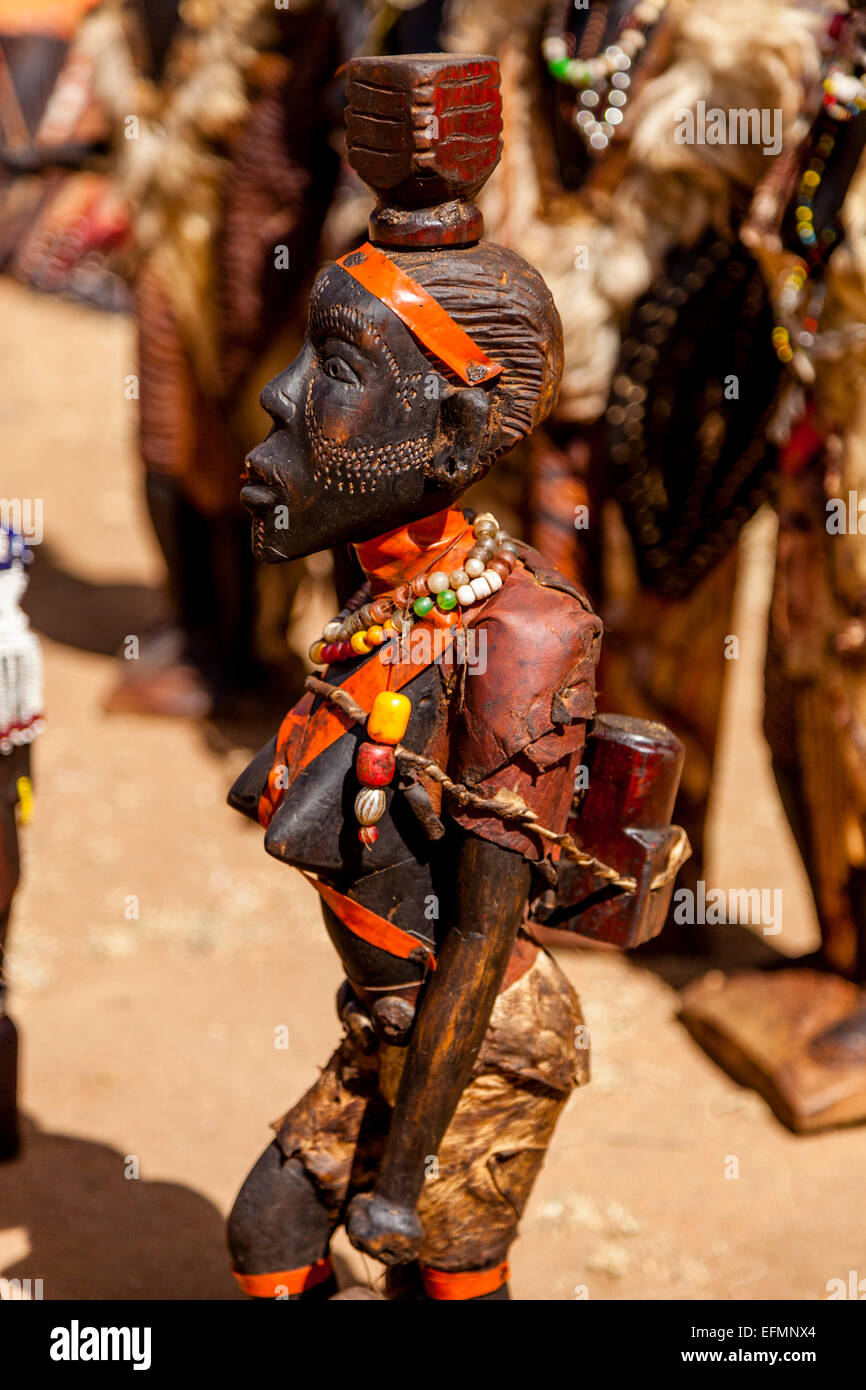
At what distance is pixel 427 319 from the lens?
1844 mm

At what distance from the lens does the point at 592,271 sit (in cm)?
374

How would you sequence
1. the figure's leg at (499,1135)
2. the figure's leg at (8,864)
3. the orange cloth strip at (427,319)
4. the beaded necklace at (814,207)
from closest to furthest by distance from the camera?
the orange cloth strip at (427,319), the figure's leg at (499,1135), the figure's leg at (8,864), the beaded necklace at (814,207)

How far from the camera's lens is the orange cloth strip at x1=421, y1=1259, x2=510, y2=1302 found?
2.19 meters

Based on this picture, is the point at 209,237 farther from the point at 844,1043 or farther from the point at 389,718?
the point at 389,718

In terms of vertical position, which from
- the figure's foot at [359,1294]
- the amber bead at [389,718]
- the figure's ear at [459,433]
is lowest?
the figure's foot at [359,1294]

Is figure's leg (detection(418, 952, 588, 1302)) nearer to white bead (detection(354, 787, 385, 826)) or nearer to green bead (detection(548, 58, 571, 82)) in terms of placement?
white bead (detection(354, 787, 385, 826))

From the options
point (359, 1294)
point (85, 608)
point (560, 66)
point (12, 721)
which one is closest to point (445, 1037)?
point (359, 1294)

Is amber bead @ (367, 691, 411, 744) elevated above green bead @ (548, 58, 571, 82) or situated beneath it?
situated beneath

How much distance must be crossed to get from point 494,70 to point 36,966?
290 centimetres

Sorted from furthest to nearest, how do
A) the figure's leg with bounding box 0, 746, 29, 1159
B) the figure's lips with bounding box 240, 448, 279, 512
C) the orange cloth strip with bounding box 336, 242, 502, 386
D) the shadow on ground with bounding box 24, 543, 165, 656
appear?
the shadow on ground with bounding box 24, 543, 165, 656, the figure's leg with bounding box 0, 746, 29, 1159, the figure's lips with bounding box 240, 448, 279, 512, the orange cloth strip with bounding box 336, 242, 502, 386

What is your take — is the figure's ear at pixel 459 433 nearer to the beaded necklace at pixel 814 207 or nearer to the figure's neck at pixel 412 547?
the figure's neck at pixel 412 547

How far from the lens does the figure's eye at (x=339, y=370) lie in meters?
1.88

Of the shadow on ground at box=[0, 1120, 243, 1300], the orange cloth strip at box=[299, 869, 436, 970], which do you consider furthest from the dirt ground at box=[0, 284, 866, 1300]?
the orange cloth strip at box=[299, 869, 436, 970]

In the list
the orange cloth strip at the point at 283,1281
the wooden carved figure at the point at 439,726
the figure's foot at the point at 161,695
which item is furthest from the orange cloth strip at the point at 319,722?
the figure's foot at the point at 161,695
